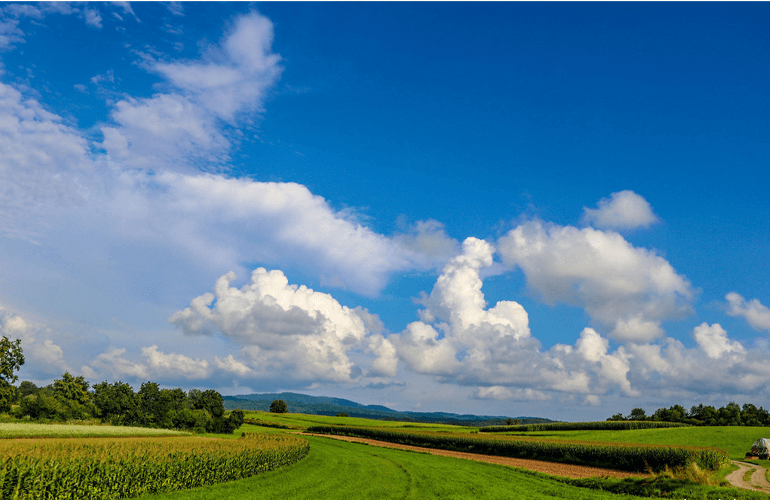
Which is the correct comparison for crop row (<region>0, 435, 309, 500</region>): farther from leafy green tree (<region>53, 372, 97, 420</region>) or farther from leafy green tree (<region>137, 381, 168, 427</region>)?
leafy green tree (<region>53, 372, 97, 420</region>)

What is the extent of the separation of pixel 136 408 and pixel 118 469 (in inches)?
3339

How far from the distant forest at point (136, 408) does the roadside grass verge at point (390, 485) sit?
5941 cm

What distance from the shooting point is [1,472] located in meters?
17.4

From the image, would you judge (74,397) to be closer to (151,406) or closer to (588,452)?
(151,406)

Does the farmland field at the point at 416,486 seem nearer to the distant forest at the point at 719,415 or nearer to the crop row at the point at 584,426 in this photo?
the crop row at the point at 584,426

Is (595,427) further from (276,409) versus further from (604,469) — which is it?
(276,409)

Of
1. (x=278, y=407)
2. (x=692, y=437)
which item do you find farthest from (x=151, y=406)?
(x=692, y=437)

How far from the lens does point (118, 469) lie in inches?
885

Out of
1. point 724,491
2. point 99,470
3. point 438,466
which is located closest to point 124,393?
point 438,466

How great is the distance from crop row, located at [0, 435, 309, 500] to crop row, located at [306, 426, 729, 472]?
3807cm

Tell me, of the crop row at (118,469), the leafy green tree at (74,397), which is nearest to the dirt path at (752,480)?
the crop row at (118,469)

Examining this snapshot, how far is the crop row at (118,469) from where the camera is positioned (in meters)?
18.2

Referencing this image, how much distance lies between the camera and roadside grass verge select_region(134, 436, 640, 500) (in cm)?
2670

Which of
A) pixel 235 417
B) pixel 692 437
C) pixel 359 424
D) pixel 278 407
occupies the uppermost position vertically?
pixel 235 417
